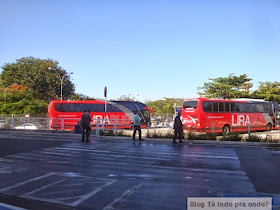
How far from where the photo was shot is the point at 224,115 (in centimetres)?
2411

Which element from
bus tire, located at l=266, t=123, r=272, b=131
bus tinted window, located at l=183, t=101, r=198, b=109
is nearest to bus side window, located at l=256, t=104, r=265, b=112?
bus tire, located at l=266, t=123, r=272, b=131

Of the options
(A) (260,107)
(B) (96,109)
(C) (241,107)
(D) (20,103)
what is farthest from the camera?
(D) (20,103)

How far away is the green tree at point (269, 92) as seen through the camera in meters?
42.8

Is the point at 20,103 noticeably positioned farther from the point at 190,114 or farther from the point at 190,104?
the point at 190,114

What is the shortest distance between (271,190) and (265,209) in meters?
3.07

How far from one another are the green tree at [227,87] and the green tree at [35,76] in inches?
1036

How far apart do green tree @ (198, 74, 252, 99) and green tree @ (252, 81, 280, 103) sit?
1545 millimetres

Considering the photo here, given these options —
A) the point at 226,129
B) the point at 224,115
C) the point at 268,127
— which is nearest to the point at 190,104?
the point at 224,115

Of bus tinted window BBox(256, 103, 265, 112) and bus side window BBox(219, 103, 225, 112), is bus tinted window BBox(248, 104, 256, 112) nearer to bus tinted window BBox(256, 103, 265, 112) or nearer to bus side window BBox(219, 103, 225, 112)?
bus tinted window BBox(256, 103, 265, 112)

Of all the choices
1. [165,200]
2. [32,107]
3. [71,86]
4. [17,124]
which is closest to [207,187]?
[165,200]

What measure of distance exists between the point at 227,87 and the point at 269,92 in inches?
251

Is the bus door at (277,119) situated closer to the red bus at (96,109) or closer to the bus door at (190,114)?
the bus door at (190,114)

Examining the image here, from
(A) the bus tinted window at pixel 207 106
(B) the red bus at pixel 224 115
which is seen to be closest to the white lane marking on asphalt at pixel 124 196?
(B) the red bus at pixel 224 115

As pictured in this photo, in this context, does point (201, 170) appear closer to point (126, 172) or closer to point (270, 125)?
point (126, 172)
